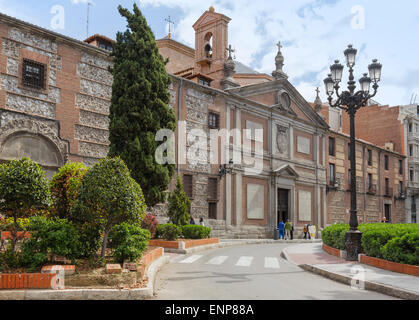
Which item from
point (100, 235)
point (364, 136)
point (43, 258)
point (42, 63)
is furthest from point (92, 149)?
point (364, 136)

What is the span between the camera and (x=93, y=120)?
19812mm

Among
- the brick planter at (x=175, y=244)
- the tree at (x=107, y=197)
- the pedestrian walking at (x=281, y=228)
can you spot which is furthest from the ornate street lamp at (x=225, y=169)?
the tree at (x=107, y=197)

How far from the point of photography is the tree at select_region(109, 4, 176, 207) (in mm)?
17344

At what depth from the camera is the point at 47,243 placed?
829cm

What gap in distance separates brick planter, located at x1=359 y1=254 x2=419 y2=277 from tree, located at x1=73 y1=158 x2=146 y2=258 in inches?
260

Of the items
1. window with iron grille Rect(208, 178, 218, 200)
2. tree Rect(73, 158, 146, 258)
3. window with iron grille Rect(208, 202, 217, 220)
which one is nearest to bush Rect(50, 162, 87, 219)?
tree Rect(73, 158, 146, 258)

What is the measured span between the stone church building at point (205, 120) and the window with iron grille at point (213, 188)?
0.09 m

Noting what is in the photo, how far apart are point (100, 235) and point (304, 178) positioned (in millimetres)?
26024

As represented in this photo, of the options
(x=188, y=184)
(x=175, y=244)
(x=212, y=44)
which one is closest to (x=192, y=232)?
(x=175, y=244)

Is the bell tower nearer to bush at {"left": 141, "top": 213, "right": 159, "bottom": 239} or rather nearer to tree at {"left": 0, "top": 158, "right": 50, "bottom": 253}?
bush at {"left": 141, "top": 213, "right": 159, "bottom": 239}

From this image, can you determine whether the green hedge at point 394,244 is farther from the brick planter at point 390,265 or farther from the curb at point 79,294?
the curb at point 79,294

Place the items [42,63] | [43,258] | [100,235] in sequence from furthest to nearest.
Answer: [42,63] < [100,235] < [43,258]

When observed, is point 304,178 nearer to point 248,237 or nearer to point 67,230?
point 248,237

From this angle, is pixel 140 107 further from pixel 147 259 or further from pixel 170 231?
pixel 147 259
